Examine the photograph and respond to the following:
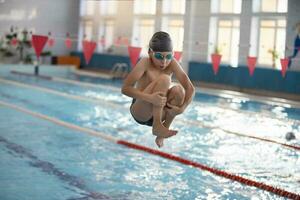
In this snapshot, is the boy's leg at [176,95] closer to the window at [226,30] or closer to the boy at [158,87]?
the boy at [158,87]

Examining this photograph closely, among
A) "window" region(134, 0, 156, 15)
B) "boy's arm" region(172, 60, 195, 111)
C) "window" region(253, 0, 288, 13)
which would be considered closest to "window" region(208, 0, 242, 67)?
"window" region(253, 0, 288, 13)

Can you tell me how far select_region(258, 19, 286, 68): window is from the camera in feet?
48.6

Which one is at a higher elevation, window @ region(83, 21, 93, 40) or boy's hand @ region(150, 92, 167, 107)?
window @ region(83, 21, 93, 40)

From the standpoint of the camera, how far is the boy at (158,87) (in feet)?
10.2

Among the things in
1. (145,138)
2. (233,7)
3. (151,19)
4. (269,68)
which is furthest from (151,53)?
(151,19)

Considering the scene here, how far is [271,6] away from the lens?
1524cm

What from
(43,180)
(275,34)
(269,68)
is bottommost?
(43,180)

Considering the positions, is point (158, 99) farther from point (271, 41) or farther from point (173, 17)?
point (173, 17)

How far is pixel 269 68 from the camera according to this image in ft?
49.1

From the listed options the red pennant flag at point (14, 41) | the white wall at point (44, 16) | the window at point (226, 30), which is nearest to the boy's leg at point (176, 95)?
the window at point (226, 30)

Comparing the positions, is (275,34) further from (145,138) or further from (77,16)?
(77,16)

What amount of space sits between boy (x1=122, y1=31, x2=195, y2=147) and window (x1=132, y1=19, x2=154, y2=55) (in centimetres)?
1595

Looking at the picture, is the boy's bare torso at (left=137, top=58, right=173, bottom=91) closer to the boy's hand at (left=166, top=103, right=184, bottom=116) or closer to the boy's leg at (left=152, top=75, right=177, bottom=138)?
the boy's leg at (left=152, top=75, right=177, bottom=138)

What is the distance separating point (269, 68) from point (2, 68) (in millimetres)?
10595
